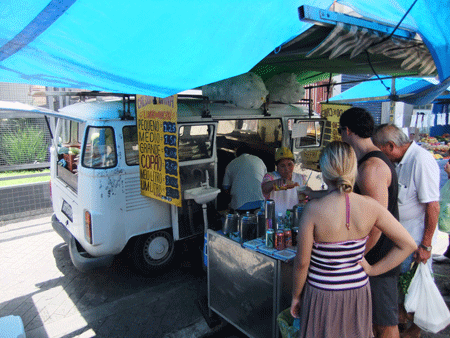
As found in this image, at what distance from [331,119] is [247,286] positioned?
159 inches

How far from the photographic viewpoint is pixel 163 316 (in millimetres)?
4117

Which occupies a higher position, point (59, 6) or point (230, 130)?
point (59, 6)

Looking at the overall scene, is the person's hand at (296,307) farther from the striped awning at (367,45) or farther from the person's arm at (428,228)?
the striped awning at (367,45)

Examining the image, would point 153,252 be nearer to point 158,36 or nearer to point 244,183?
point 244,183

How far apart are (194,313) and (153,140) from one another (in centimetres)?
215

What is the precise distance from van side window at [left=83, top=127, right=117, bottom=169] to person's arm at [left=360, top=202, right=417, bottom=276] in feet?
10.8

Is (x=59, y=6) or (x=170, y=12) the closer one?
(x=59, y=6)

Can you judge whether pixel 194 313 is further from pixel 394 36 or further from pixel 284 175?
pixel 394 36

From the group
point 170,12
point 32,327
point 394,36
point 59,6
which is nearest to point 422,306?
point 394,36

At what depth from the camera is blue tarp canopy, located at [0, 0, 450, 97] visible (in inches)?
72.6

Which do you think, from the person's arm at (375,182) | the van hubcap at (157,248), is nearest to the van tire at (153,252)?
the van hubcap at (157,248)

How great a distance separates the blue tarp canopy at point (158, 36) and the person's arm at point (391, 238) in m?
1.28

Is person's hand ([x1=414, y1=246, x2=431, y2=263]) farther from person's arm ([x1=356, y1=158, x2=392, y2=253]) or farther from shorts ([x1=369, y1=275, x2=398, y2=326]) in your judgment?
person's arm ([x1=356, y1=158, x2=392, y2=253])

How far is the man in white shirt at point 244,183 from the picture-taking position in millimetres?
4816
